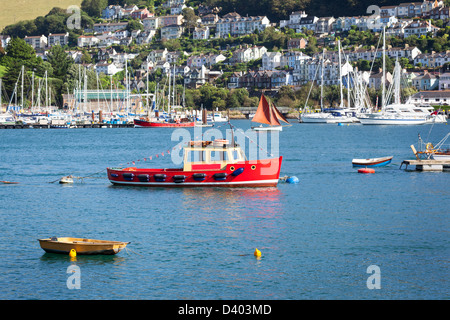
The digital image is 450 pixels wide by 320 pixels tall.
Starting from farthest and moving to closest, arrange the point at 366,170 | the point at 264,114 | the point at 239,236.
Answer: the point at 366,170 → the point at 264,114 → the point at 239,236

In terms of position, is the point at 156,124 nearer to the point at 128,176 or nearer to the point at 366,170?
the point at 366,170

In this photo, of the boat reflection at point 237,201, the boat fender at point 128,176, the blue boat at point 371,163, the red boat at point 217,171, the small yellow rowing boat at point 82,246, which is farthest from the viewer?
the blue boat at point 371,163

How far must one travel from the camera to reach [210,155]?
4034 centimetres

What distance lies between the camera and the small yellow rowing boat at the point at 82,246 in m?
25.7

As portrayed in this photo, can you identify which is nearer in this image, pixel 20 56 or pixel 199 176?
pixel 199 176

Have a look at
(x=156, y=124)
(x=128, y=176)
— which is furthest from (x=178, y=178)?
(x=156, y=124)

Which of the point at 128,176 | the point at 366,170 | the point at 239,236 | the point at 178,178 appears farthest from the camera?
the point at 366,170

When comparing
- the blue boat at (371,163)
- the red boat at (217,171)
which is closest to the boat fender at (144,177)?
the red boat at (217,171)

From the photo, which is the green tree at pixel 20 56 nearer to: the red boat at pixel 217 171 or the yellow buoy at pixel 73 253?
the red boat at pixel 217 171

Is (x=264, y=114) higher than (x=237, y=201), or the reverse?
(x=264, y=114)

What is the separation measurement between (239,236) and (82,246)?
266 inches

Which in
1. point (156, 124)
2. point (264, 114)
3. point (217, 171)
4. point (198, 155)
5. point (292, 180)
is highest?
point (264, 114)

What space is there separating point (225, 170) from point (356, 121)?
9800cm

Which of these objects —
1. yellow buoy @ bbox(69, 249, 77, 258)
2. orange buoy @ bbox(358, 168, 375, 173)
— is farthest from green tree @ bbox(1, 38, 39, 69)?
yellow buoy @ bbox(69, 249, 77, 258)
